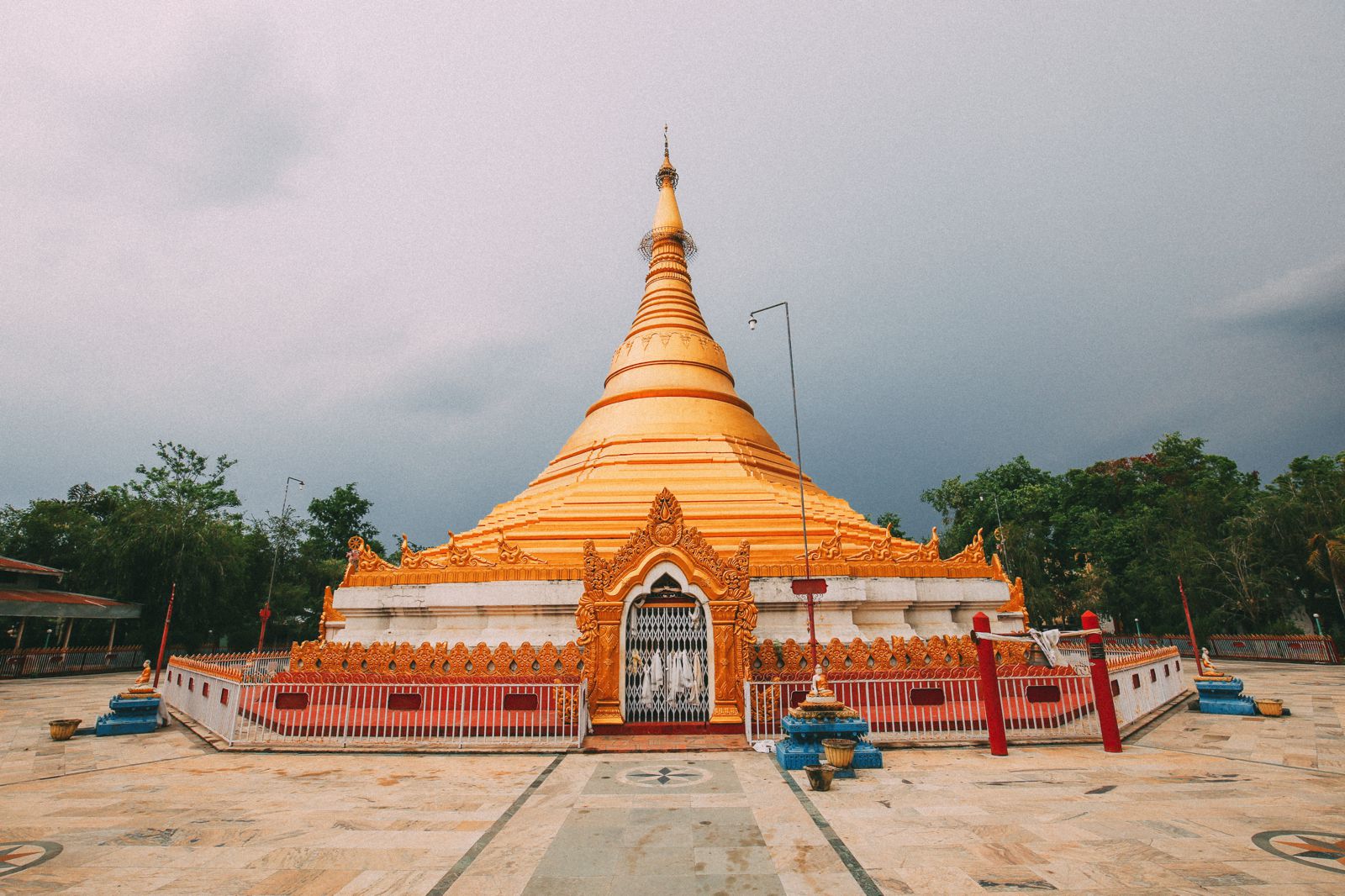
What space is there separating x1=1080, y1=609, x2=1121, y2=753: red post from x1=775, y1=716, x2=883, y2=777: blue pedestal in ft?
12.7

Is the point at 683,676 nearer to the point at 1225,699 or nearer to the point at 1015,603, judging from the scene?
the point at 1015,603

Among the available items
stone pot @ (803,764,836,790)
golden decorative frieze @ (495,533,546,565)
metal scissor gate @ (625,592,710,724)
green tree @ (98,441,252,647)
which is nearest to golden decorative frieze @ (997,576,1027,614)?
metal scissor gate @ (625,592,710,724)

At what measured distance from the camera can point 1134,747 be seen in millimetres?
10203

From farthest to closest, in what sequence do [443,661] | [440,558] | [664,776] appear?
[440,558] → [443,661] → [664,776]

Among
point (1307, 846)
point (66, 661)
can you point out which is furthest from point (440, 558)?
point (66, 661)

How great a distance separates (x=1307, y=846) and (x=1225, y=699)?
10041mm

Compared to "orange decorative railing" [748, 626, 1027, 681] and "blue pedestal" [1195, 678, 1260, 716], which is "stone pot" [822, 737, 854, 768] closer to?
"orange decorative railing" [748, 626, 1027, 681]

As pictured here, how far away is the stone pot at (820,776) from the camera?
741 centimetres

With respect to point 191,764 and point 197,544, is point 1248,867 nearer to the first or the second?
point 191,764

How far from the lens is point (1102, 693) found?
9.97m

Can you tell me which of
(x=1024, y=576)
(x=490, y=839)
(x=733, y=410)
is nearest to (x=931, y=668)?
(x=490, y=839)

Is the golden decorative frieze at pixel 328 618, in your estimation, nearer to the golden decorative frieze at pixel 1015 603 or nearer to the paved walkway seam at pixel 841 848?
the paved walkway seam at pixel 841 848

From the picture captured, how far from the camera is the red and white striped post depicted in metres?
9.69

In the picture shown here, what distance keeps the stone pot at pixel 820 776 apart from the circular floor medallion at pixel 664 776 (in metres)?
1.39
